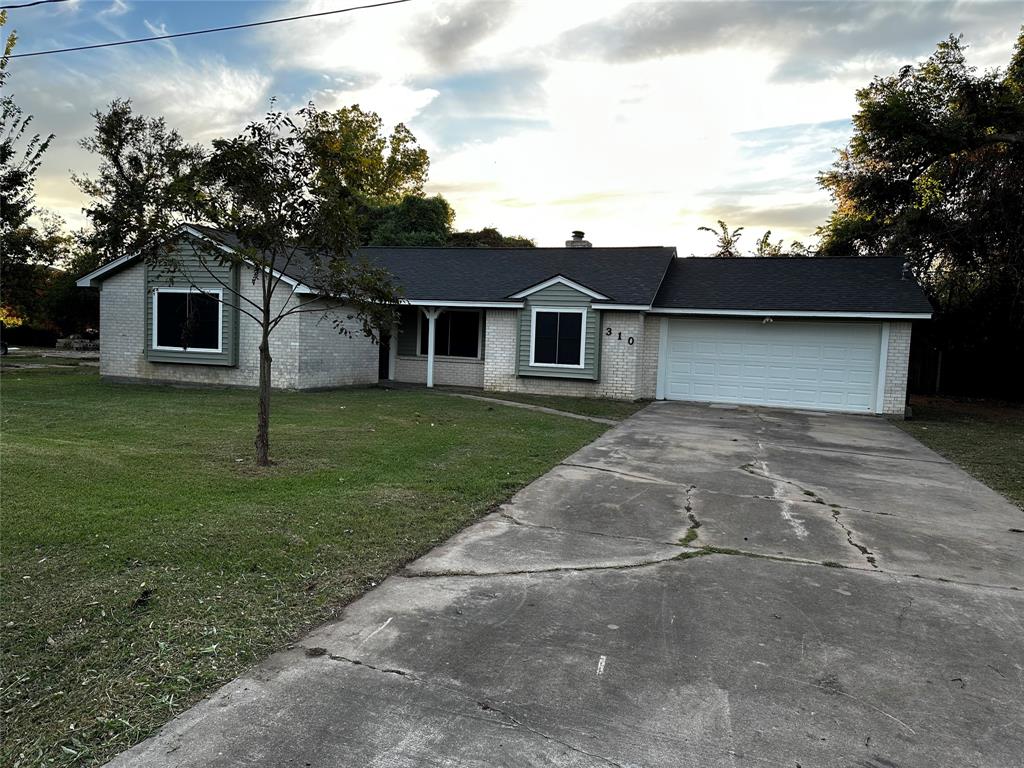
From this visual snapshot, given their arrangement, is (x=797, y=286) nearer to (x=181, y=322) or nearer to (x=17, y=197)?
(x=181, y=322)

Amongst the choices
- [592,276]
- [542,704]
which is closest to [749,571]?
[542,704]

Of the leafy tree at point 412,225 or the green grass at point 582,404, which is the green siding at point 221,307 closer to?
the green grass at point 582,404

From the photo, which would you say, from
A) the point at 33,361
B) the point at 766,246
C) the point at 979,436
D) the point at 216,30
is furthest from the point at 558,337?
the point at 33,361

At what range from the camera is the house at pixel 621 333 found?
15.6 meters

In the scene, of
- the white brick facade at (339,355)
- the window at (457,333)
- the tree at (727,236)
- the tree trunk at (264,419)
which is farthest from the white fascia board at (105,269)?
the tree at (727,236)

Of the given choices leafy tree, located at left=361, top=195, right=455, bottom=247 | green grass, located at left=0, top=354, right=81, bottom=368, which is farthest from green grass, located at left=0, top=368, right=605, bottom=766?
leafy tree, located at left=361, top=195, right=455, bottom=247

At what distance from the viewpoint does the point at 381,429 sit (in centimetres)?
1060

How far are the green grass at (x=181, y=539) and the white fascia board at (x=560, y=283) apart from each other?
21.6 ft

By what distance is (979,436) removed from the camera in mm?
12000

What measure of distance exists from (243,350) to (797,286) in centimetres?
1403

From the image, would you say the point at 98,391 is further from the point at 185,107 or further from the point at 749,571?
the point at 749,571

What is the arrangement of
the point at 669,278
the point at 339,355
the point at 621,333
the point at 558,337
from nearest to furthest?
1. the point at 621,333
2. the point at 558,337
3. the point at 339,355
4. the point at 669,278

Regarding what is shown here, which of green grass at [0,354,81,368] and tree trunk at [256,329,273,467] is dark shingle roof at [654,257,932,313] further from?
green grass at [0,354,81,368]

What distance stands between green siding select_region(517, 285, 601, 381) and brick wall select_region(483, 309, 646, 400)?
19cm
